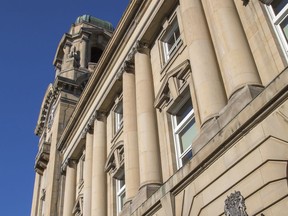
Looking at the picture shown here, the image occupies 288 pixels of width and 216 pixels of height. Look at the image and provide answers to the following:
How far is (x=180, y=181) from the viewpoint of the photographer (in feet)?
35.1

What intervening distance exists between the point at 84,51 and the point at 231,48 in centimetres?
3171

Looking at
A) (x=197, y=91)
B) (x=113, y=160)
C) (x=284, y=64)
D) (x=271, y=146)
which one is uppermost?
(x=113, y=160)

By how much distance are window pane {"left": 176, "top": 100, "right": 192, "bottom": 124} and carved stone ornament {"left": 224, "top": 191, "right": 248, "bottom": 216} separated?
5.54 metres

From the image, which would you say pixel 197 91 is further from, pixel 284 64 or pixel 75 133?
pixel 75 133

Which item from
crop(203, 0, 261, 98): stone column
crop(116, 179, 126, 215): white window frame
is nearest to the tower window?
crop(116, 179, 126, 215): white window frame

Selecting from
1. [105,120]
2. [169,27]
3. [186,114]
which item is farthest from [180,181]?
[105,120]

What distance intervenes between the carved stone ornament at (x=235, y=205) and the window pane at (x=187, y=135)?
452cm

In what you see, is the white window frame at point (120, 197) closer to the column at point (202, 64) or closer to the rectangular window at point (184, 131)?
the rectangular window at point (184, 131)

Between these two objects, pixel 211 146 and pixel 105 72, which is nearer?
pixel 211 146

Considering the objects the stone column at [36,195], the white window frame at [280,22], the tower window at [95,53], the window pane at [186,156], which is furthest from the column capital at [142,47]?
the tower window at [95,53]

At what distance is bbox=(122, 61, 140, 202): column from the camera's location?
14918mm

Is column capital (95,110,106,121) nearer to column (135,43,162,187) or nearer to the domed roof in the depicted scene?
column (135,43,162,187)

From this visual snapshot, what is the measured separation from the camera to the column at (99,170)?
18.4m

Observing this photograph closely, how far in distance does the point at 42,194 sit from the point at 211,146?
86.2 ft
